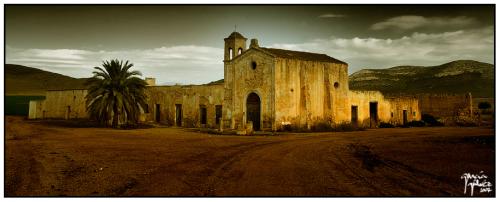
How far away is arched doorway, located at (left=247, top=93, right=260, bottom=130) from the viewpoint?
22562 mm

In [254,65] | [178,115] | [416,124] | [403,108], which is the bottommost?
[416,124]

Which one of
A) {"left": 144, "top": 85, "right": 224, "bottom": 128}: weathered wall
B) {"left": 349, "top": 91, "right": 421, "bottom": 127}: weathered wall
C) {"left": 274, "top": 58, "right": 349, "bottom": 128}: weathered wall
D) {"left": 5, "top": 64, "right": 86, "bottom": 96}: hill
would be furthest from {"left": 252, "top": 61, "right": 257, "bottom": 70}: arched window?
{"left": 5, "top": 64, "right": 86, "bottom": 96}: hill

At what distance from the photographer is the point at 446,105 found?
29.0 metres

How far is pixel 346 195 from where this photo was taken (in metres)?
6.95

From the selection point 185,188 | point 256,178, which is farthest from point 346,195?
point 185,188

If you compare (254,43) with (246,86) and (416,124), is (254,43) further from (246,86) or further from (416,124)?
(416,124)

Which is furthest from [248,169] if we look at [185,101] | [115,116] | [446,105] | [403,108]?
[446,105]

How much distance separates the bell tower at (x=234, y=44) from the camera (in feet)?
82.1

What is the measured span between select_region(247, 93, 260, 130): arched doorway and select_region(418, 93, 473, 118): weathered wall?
15.8 metres

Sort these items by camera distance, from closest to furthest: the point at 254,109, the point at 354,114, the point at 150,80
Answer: the point at 254,109, the point at 354,114, the point at 150,80

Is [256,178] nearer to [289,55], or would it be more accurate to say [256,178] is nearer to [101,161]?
[101,161]

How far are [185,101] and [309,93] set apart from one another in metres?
9.20

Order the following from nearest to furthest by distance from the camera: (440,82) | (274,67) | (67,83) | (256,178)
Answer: (256,178), (274,67), (440,82), (67,83)

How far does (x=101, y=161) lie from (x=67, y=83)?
59.4 m
